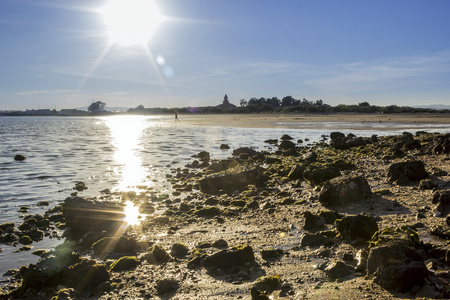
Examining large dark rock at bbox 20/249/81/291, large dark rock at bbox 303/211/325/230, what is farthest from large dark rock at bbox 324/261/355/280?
large dark rock at bbox 20/249/81/291

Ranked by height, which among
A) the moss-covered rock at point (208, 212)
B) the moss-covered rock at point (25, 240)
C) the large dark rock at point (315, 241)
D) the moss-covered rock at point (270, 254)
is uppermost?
the large dark rock at point (315, 241)

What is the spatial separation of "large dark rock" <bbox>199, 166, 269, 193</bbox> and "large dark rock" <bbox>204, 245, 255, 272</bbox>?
7386 mm

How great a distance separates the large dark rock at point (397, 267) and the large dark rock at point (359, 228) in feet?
5.49

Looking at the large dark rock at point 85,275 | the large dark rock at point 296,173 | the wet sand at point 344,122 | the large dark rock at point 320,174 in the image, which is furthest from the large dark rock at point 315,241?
the wet sand at point 344,122

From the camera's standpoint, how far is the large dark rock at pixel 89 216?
9914mm

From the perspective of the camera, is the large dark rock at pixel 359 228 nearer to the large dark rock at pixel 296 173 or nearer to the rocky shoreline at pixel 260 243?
the rocky shoreline at pixel 260 243

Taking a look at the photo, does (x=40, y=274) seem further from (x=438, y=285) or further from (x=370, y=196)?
(x=370, y=196)

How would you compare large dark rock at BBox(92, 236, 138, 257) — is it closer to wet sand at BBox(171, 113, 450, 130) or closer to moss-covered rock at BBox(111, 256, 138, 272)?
moss-covered rock at BBox(111, 256, 138, 272)

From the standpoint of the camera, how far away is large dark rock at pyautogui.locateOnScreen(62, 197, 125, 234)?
9.91 meters

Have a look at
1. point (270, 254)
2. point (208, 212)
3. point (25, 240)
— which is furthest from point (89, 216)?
point (270, 254)

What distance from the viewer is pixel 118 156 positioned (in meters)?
26.2

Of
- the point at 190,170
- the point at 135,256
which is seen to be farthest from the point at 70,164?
the point at 135,256

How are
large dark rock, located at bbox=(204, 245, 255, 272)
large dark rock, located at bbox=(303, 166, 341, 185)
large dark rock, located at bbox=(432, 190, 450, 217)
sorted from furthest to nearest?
1. large dark rock, located at bbox=(303, 166, 341, 185)
2. large dark rock, located at bbox=(432, 190, 450, 217)
3. large dark rock, located at bbox=(204, 245, 255, 272)

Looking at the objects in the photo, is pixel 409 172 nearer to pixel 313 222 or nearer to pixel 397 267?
pixel 313 222
